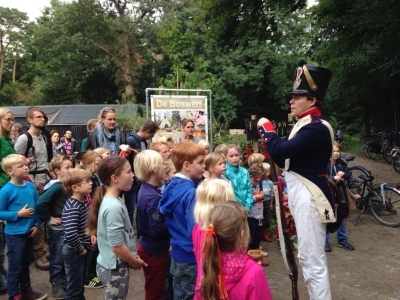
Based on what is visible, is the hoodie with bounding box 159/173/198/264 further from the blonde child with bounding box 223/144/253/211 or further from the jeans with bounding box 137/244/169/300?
the blonde child with bounding box 223/144/253/211

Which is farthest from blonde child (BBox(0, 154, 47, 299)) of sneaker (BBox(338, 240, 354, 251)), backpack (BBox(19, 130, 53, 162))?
sneaker (BBox(338, 240, 354, 251))

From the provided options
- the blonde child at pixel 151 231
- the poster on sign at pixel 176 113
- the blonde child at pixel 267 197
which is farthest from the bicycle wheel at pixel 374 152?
the blonde child at pixel 151 231

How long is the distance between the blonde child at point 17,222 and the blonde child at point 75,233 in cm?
65

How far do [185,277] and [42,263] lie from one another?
114 inches

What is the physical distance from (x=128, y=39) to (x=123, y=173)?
27498 mm

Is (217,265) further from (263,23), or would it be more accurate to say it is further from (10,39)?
(10,39)

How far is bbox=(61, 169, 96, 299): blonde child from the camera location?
322 cm

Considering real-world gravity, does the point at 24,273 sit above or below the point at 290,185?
below

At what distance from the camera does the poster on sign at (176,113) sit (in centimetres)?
691

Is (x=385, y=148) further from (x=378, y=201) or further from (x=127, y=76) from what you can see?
(x=127, y=76)

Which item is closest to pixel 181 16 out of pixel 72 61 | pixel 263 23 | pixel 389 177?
pixel 72 61

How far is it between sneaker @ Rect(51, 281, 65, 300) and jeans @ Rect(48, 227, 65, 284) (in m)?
0.04

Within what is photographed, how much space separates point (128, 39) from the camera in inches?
1117

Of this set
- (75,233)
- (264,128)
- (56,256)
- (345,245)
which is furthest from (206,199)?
(345,245)
